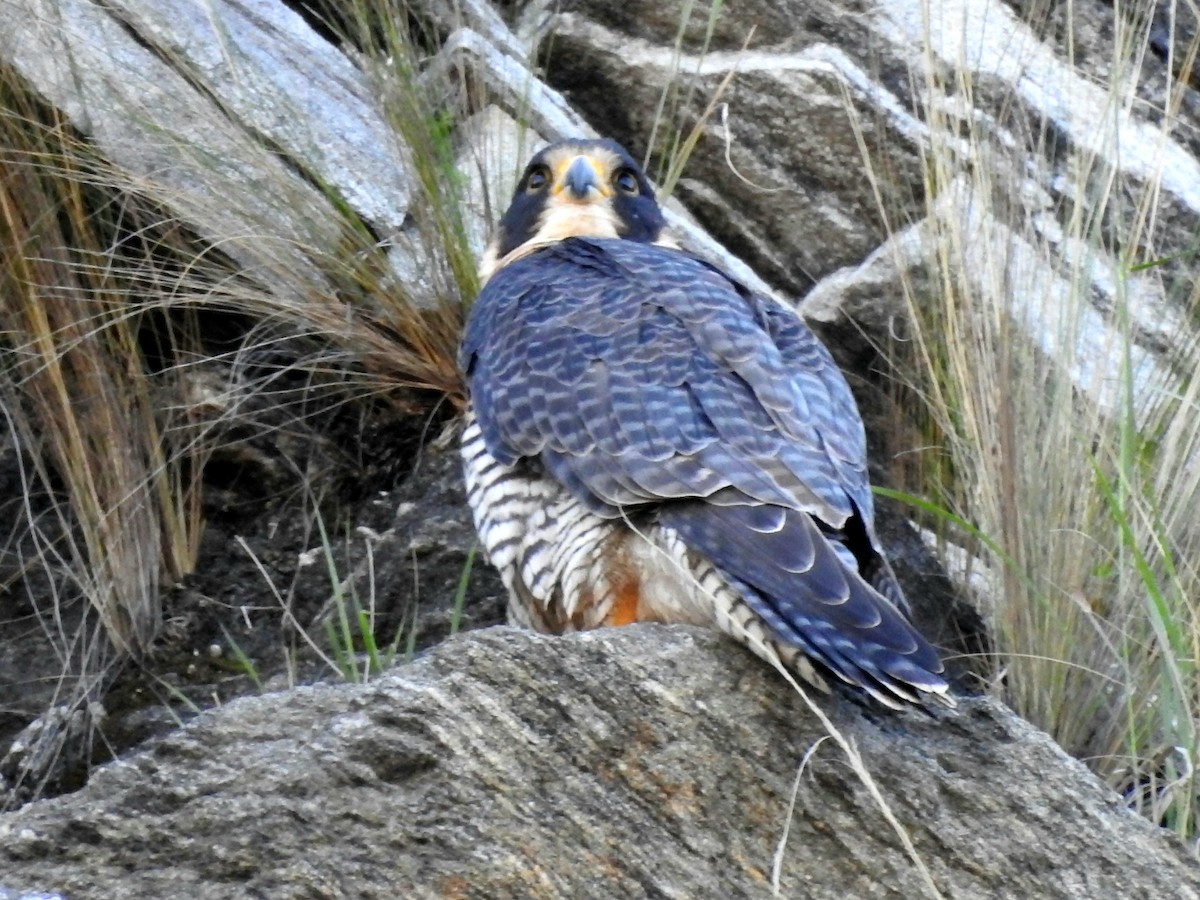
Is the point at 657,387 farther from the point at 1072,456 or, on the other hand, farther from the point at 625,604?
the point at 1072,456

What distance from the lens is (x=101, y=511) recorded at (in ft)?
12.5

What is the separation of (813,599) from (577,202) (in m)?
1.75

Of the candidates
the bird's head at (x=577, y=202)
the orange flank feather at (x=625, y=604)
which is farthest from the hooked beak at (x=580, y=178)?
the orange flank feather at (x=625, y=604)

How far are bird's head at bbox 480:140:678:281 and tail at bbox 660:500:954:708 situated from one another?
4.53ft

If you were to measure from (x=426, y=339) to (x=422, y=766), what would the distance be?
199cm

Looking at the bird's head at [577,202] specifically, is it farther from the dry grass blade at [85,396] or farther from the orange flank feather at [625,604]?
the orange flank feather at [625,604]

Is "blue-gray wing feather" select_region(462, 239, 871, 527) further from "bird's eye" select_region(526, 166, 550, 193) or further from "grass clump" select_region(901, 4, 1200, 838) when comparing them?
"bird's eye" select_region(526, 166, 550, 193)

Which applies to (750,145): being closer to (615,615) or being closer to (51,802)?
(615,615)

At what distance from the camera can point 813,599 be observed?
8.31 ft

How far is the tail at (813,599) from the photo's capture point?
2410 mm

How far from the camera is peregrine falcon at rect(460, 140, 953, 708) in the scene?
256cm

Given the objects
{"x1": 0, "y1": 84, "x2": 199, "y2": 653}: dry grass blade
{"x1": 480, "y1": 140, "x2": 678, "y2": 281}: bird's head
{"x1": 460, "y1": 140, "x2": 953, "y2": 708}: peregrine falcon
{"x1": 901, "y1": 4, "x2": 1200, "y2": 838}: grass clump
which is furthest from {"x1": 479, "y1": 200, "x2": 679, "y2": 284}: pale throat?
{"x1": 0, "y1": 84, "x2": 199, "y2": 653}: dry grass blade

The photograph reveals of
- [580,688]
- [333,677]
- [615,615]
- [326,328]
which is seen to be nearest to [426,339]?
[326,328]

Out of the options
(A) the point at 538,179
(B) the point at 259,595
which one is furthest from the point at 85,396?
(A) the point at 538,179
